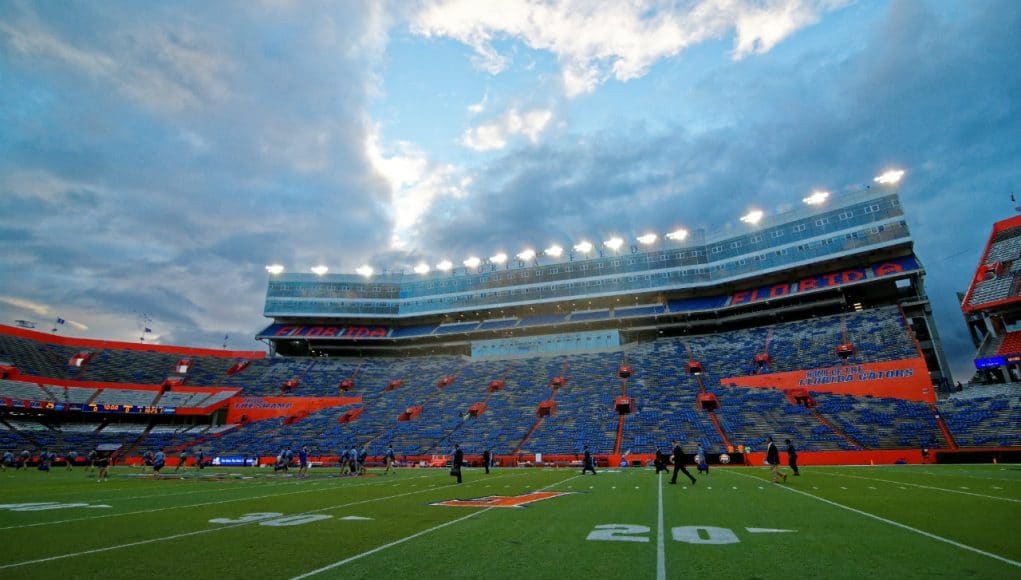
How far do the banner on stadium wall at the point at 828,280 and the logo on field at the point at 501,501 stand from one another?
45210mm

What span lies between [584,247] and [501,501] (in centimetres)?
5370

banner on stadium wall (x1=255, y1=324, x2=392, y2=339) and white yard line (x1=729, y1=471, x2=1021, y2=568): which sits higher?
banner on stadium wall (x1=255, y1=324, x2=392, y2=339)

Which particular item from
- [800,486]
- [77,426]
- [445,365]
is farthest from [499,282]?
[800,486]

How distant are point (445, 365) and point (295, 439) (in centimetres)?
2100

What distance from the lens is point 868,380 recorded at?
37.0m

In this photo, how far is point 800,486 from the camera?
1700cm

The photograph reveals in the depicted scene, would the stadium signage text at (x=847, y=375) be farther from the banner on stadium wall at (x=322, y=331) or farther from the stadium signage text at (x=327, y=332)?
the stadium signage text at (x=327, y=332)

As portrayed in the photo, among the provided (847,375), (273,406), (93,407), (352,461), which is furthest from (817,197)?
(93,407)

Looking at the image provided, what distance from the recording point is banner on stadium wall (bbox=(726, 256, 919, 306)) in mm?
46781

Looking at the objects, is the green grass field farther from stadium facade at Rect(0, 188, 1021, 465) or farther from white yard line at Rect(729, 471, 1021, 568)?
stadium facade at Rect(0, 188, 1021, 465)

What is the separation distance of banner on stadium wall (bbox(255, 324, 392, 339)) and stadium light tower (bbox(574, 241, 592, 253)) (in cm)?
2874

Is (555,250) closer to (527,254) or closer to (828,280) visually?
(527,254)

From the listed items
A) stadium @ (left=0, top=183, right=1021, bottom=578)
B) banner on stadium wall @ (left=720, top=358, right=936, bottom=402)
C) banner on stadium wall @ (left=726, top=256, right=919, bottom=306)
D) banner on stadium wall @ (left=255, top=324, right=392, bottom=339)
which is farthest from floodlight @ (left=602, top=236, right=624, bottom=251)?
banner on stadium wall @ (left=255, top=324, right=392, bottom=339)

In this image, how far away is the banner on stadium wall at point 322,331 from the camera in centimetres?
6838
